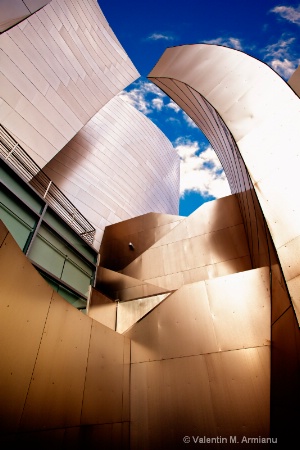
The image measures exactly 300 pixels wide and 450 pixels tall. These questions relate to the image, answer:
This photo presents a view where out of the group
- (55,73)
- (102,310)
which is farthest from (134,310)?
(55,73)

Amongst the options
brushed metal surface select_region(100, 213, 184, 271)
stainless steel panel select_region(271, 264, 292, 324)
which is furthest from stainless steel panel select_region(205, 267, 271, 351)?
→ brushed metal surface select_region(100, 213, 184, 271)

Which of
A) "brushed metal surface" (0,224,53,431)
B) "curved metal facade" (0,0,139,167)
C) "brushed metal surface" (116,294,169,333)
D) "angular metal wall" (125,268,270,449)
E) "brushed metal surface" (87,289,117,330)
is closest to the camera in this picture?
"brushed metal surface" (0,224,53,431)

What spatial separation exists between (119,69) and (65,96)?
8028 mm

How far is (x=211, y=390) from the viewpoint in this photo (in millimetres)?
5438

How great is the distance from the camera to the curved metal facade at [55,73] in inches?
441

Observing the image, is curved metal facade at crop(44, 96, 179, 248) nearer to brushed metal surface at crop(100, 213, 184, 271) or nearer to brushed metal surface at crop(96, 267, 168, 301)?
brushed metal surface at crop(100, 213, 184, 271)

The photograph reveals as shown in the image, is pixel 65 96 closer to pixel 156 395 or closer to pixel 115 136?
pixel 115 136

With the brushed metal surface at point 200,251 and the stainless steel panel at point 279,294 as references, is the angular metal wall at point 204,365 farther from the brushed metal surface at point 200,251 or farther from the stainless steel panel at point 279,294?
the brushed metal surface at point 200,251

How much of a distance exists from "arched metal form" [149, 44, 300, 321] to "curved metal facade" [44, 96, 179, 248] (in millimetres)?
8721

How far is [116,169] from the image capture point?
763 inches

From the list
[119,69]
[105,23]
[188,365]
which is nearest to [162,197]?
[119,69]

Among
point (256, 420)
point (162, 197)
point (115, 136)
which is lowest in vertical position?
point (256, 420)

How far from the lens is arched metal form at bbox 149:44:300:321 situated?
4.79 meters

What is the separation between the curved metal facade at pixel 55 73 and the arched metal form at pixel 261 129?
23.7 ft
